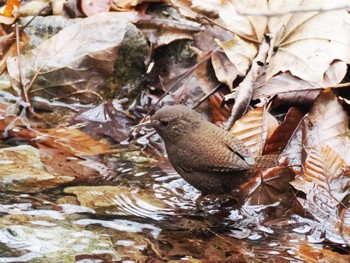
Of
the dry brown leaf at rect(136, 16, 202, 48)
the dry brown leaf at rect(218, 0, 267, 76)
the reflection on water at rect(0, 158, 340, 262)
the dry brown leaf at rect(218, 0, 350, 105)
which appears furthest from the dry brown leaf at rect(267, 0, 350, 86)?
the reflection on water at rect(0, 158, 340, 262)

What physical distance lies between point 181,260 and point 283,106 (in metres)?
1.89

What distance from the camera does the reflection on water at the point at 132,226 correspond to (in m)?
3.30

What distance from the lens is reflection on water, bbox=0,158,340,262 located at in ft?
10.8

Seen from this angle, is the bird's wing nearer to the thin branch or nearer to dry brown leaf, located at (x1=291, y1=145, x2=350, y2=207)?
dry brown leaf, located at (x1=291, y1=145, x2=350, y2=207)

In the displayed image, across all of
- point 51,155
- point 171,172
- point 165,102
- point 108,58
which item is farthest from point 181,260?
point 108,58

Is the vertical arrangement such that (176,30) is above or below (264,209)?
above

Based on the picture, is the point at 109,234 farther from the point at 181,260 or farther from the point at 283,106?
the point at 283,106

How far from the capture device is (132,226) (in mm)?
3666

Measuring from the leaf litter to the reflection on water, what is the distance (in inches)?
0.4

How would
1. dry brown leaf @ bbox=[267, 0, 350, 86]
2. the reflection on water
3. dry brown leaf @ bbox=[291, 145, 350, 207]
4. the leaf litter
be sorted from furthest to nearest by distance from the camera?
dry brown leaf @ bbox=[267, 0, 350, 86]
dry brown leaf @ bbox=[291, 145, 350, 207]
the leaf litter
the reflection on water

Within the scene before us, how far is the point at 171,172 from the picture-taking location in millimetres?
4574

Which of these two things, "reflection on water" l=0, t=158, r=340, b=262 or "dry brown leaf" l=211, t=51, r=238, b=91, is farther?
"dry brown leaf" l=211, t=51, r=238, b=91

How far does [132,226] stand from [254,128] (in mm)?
1316

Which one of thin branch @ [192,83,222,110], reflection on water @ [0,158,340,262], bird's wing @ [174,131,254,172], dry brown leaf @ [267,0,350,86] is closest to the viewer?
reflection on water @ [0,158,340,262]
